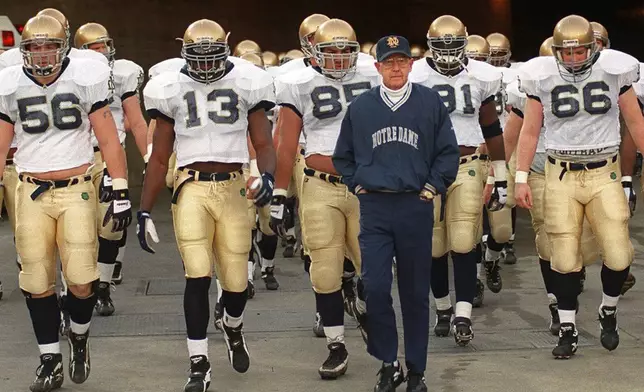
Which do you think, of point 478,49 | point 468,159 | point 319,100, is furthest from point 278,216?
point 478,49

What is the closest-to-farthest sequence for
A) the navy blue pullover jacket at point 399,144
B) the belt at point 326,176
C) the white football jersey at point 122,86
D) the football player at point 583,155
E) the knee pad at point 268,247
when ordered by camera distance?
the navy blue pullover jacket at point 399,144, the belt at point 326,176, the football player at point 583,155, the white football jersey at point 122,86, the knee pad at point 268,247

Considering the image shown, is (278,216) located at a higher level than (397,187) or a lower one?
lower

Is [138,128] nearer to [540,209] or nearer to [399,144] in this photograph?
[540,209]

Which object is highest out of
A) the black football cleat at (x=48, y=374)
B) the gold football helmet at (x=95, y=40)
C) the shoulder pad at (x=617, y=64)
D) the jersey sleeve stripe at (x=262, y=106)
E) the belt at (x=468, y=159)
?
the gold football helmet at (x=95, y=40)

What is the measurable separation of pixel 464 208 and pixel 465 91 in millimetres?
735

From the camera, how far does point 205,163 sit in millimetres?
7137

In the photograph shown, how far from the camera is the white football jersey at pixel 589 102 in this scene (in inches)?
306

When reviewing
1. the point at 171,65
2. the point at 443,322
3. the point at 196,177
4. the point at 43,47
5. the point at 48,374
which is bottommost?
the point at 443,322

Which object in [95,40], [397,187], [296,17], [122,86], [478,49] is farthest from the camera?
[296,17]

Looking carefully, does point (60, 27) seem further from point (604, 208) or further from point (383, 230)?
point (604, 208)

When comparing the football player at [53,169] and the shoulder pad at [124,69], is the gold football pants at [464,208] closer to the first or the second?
the football player at [53,169]

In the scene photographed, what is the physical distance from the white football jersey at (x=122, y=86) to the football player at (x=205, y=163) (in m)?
2.45

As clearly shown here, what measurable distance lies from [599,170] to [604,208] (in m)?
0.23

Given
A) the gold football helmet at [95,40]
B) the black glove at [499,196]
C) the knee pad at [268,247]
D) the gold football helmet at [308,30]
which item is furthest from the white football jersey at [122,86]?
the black glove at [499,196]
